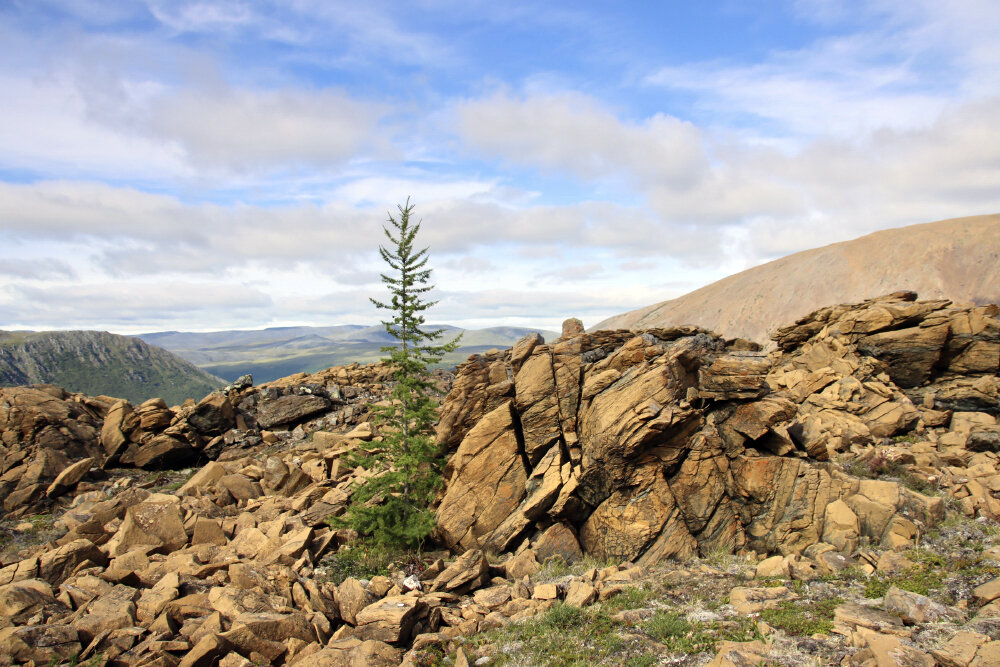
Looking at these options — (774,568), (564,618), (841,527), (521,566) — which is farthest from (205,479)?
A: (841,527)

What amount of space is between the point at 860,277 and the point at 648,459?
48.2 meters

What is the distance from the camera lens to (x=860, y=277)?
1996 inches

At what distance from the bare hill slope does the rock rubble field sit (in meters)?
25.4

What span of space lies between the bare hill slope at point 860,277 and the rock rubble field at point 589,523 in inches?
999

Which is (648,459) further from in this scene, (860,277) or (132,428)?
(860,277)

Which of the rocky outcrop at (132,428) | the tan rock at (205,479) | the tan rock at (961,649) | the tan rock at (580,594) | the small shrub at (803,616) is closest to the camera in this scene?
the tan rock at (961,649)

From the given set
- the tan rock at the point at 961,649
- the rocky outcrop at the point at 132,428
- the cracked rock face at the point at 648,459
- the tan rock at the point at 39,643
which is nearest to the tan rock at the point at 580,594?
the cracked rock face at the point at 648,459

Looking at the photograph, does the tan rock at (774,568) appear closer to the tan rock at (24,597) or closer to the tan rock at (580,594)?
the tan rock at (580,594)

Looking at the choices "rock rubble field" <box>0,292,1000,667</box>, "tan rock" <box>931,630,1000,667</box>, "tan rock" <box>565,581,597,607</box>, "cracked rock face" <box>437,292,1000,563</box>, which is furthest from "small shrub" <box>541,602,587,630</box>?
"tan rock" <box>931,630,1000,667</box>

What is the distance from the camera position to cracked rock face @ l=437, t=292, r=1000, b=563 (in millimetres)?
15992

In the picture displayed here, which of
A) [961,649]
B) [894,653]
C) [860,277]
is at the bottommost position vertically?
[894,653]

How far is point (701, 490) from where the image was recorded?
16469mm

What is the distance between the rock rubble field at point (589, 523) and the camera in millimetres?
10977

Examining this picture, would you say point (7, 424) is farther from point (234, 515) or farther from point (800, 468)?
point (800, 468)
